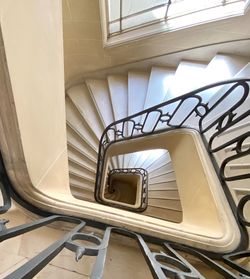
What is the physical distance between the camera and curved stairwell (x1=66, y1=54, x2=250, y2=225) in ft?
11.8

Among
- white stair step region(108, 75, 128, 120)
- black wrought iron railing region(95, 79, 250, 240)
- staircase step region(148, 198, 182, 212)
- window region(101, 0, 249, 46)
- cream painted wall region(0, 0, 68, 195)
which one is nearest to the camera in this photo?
cream painted wall region(0, 0, 68, 195)

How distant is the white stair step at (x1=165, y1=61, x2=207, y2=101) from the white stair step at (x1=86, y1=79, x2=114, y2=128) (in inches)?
43.0

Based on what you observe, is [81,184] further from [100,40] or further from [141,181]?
[100,40]

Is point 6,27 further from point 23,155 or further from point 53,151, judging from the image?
point 53,151

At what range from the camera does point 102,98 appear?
4137 mm

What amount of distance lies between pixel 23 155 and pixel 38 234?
16.3 inches

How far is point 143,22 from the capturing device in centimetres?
370

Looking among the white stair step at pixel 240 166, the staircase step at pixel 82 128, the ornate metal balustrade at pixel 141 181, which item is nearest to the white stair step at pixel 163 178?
the ornate metal balustrade at pixel 141 181

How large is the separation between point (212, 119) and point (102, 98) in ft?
6.99

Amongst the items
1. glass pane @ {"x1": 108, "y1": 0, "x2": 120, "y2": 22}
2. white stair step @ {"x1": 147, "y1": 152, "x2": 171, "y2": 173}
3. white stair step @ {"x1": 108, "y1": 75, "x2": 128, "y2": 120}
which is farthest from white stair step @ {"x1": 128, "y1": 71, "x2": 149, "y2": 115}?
white stair step @ {"x1": 147, "y1": 152, "x2": 171, "y2": 173}

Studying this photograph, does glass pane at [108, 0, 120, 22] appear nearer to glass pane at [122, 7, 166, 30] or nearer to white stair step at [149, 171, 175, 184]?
glass pane at [122, 7, 166, 30]

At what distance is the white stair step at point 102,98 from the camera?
3.94 metres

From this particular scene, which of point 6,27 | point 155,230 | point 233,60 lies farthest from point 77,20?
point 155,230

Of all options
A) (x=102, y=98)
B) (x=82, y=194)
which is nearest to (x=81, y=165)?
(x=82, y=194)
